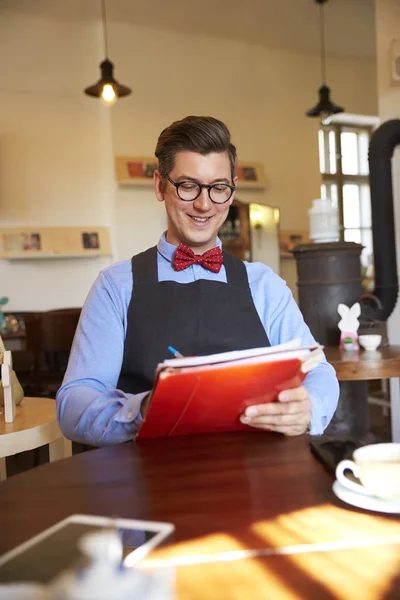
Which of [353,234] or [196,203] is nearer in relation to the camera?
[196,203]

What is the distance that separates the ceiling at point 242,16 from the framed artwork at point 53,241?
2.22m

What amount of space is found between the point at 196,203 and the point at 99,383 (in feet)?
1.91

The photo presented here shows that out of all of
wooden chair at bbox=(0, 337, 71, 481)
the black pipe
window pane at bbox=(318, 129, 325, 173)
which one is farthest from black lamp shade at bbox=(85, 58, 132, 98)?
window pane at bbox=(318, 129, 325, 173)

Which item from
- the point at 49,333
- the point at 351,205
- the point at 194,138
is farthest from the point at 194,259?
the point at 351,205

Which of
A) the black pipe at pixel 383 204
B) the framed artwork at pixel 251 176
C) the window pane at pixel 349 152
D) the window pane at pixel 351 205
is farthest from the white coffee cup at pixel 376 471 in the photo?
the window pane at pixel 349 152

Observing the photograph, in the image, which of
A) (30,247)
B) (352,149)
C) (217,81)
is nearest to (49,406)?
(30,247)

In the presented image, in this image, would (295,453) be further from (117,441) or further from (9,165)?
(9,165)

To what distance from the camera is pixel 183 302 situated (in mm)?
1762

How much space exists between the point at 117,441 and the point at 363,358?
6.56 feet

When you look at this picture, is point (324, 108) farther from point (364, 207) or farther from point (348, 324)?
point (348, 324)

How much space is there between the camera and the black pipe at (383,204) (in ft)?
16.2

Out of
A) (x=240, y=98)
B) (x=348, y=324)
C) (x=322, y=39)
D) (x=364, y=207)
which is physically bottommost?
(x=348, y=324)

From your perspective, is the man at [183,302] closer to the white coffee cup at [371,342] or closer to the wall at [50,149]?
the white coffee cup at [371,342]

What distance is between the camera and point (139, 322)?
172cm
